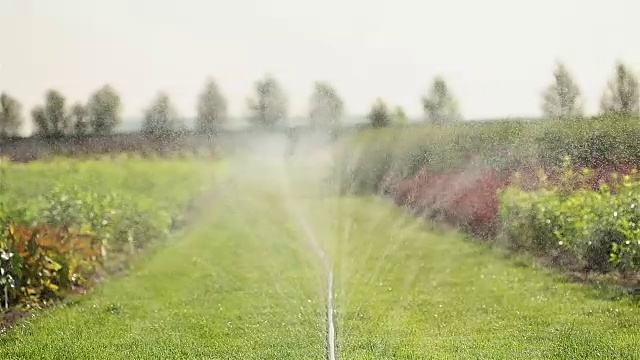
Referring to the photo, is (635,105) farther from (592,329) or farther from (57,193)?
(57,193)

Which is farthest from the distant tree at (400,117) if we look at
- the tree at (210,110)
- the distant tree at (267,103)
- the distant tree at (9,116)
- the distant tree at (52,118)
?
the distant tree at (9,116)

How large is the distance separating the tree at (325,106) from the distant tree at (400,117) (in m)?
0.22

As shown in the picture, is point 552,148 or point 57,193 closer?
point 552,148

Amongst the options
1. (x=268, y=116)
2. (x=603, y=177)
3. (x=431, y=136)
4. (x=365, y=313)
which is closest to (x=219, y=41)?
(x=268, y=116)

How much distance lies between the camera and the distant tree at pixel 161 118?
11.5ft

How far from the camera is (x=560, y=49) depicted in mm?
3137

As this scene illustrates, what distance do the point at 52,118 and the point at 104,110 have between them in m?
0.27

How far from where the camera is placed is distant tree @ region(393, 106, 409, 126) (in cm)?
327

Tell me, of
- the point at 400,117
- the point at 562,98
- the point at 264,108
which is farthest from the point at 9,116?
the point at 562,98

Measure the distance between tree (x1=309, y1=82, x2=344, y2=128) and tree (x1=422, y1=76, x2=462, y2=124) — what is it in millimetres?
357

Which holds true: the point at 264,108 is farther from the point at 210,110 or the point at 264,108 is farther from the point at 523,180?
the point at 523,180

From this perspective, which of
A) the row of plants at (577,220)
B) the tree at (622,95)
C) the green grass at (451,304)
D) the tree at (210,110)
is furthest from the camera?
the tree at (210,110)

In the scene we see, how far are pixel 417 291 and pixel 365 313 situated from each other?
0.24m

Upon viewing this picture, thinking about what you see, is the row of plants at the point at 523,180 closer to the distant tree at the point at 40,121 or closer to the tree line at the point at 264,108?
the tree line at the point at 264,108
